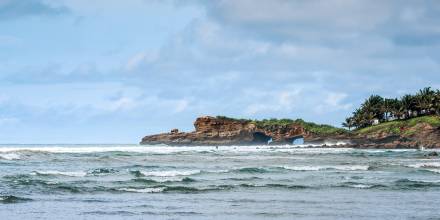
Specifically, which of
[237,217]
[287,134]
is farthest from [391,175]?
[287,134]

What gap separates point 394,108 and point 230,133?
35.0 m

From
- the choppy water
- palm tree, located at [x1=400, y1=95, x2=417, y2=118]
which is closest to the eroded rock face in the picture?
palm tree, located at [x1=400, y1=95, x2=417, y2=118]

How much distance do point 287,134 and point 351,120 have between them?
14.0 m

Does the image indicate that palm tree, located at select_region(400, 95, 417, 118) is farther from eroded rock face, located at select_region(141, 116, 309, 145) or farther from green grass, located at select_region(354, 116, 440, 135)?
eroded rock face, located at select_region(141, 116, 309, 145)

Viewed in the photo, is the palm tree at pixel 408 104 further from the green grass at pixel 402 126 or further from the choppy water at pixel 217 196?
the choppy water at pixel 217 196

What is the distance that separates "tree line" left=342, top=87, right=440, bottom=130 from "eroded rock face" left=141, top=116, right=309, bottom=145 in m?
12.8

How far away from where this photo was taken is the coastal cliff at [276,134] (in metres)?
109

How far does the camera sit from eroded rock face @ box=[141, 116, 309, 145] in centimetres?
13700

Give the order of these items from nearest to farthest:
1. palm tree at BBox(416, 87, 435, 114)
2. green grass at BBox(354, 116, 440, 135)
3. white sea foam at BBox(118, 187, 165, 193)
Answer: white sea foam at BBox(118, 187, 165, 193)
green grass at BBox(354, 116, 440, 135)
palm tree at BBox(416, 87, 435, 114)

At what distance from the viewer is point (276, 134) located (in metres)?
Result: 137

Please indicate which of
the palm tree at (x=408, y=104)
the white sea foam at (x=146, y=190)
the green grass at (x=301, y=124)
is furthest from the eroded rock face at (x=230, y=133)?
the white sea foam at (x=146, y=190)

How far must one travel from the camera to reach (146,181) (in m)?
31.1

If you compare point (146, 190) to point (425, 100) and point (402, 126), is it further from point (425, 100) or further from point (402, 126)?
point (425, 100)

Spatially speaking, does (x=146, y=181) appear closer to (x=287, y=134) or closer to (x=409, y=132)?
(x=409, y=132)
